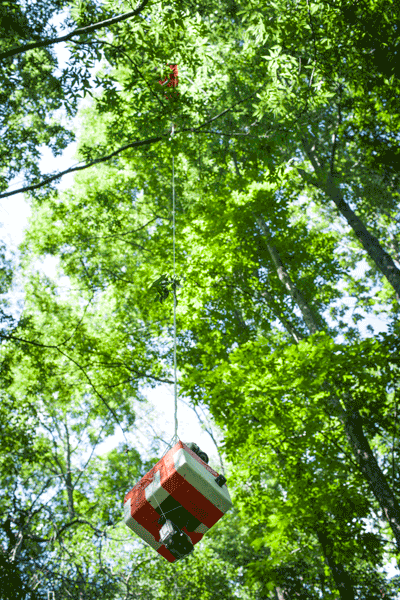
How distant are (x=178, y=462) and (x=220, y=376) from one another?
2.97 m

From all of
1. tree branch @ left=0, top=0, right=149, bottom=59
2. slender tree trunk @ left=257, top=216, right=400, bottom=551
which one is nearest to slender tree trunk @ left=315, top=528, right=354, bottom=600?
slender tree trunk @ left=257, top=216, right=400, bottom=551

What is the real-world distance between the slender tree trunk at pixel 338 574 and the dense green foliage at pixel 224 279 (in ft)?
0.18

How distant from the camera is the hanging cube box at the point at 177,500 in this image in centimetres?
242

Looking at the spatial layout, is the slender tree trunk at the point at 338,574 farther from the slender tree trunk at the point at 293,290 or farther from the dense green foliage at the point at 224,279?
the slender tree trunk at the point at 293,290

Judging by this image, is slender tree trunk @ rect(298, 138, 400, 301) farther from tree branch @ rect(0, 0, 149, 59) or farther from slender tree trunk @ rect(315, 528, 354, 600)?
tree branch @ rect(0, 0, 149, 59)

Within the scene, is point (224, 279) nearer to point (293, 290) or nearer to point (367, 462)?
point (293, 290)

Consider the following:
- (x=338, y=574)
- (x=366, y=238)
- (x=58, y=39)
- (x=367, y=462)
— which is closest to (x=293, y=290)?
(x=366, y=238)

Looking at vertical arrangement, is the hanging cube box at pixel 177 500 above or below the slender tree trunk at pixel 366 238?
below

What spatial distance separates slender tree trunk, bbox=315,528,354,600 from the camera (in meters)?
5.68

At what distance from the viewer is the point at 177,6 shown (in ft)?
15.9

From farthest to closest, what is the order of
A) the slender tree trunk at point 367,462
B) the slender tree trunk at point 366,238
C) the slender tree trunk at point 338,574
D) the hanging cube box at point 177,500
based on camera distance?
the slender tree trunk at point 366,238, the slender tree trunk at point 338,574, the slender tree trunk at point 367,462, the hanging cube box at point 177,500

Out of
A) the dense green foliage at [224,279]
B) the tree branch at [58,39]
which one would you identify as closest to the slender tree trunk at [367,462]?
the dense green foliage at [224,279]

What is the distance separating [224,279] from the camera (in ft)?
28.5

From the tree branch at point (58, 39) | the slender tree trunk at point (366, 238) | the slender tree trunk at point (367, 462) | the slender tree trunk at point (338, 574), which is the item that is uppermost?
the tree branch at point (58, 39)
